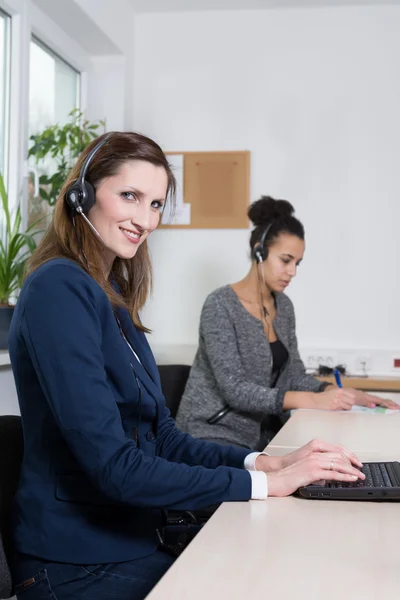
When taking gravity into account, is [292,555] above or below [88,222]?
below

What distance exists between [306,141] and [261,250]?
1.18m

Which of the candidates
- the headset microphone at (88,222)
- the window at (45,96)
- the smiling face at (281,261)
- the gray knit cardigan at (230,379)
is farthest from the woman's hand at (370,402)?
the window at (45,96)

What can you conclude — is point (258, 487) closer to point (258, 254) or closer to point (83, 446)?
point (83, 446)

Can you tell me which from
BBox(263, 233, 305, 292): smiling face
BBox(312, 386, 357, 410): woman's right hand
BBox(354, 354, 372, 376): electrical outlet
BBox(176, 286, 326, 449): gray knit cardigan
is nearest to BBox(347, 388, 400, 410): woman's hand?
BBox(312, 386, 357, 410): woman's right hand

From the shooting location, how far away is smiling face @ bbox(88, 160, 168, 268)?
56.1 inches

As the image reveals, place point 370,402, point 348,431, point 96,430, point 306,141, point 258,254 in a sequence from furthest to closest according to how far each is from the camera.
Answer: point 306,141 < point 258,254 < point 370,402 < point 348,431 < point 96,430

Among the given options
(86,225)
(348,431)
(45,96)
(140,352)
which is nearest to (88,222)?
(86,225)

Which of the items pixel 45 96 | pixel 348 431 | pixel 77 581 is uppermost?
pixel 45 96

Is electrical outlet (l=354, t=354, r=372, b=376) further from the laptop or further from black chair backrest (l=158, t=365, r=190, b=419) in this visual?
the laptop

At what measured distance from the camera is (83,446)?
1.17 m

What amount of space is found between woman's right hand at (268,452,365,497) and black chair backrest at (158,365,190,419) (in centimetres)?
147

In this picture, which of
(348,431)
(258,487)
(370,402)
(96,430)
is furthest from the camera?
(370,402)

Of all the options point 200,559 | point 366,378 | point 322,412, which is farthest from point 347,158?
point 200,559

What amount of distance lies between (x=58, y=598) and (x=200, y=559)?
0.37 meters
